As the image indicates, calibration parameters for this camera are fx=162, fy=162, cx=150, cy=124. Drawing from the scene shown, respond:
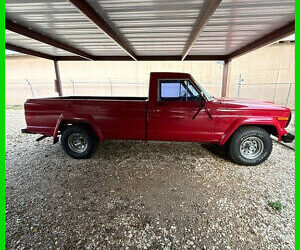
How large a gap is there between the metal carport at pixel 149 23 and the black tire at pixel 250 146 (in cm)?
231

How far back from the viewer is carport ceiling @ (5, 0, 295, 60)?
288 centimetres

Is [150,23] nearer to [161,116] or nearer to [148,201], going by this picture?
[161,116]

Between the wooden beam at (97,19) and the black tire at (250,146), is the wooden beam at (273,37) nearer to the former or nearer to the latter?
the black tire at (250,146)

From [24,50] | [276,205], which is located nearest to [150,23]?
[276,205]

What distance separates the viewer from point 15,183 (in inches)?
122

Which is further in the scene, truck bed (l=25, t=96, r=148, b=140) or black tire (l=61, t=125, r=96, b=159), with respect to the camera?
black tire (l=61, t=125, r=96, b=159)

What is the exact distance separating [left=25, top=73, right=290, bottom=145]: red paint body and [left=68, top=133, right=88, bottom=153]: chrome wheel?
1.15ft

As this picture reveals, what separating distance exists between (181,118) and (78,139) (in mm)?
2523

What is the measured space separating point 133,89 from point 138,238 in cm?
1195

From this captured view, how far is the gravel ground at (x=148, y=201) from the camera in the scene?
6.42ft

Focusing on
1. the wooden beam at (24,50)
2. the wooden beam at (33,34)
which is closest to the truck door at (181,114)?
the wooden beam at (33,34)

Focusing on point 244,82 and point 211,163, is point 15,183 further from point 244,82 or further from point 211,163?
point 244,82

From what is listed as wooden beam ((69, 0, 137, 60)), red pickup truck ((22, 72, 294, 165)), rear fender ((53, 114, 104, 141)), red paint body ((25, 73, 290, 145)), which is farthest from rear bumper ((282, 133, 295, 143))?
wooden beam ((69, 0, 137, 60))

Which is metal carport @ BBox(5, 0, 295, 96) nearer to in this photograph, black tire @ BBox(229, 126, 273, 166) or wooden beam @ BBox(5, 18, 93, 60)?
wooden beam @ BBox(5, 18, 93, 60)
